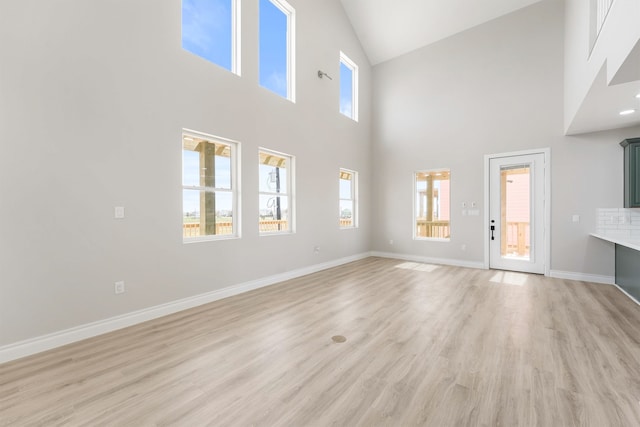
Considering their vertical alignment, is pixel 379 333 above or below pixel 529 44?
below

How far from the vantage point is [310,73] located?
560 centimetres

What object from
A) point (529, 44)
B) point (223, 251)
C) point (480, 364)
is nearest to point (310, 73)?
point (223, 251)

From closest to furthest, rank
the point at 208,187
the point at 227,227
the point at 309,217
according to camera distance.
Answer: the point at 208,187
the point at 227,227
the point at 309,217

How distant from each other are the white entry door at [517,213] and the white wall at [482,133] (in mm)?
195

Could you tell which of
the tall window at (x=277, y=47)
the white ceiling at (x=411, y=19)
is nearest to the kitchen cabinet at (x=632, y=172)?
the white ceiling at (x=411, y=19)

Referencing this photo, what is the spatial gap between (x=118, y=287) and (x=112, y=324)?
1.22 ft

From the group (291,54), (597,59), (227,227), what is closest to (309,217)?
(227,227)

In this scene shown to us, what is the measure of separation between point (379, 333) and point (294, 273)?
2.60 metres

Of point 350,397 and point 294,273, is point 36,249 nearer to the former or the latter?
point 350,397

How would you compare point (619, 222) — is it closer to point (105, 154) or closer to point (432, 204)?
point (432, 204)

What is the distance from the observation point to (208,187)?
3945mm

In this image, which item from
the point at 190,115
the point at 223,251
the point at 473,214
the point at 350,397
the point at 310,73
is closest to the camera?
the point at 350,397

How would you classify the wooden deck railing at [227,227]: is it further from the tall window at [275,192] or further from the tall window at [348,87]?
the tall window at [348,87]

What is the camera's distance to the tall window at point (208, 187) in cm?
372
